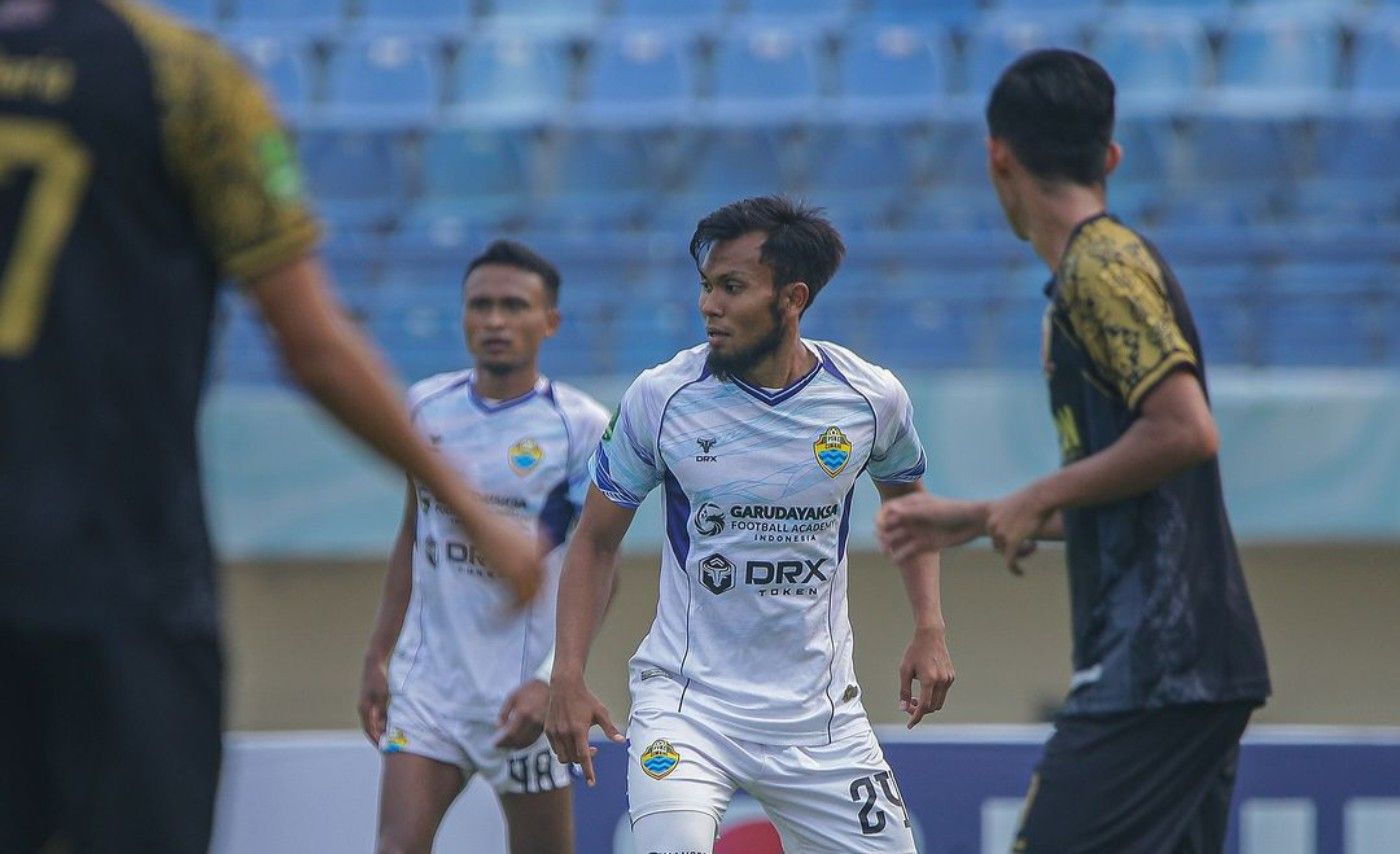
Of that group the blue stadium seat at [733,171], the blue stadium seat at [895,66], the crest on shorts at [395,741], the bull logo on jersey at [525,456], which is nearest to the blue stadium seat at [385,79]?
A: the blue stadium seat at [733,171]

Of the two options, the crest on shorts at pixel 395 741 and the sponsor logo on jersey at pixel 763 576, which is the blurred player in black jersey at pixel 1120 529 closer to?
the sponsor logo on jersey at pixel 763 576

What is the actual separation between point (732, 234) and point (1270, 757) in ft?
10.3

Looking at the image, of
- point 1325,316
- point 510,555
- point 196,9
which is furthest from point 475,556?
point 196,9

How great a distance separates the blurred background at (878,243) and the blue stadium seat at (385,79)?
0.02 metres

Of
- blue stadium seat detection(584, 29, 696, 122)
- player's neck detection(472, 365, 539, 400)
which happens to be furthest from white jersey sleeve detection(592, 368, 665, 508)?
blue stadium seat detection(584, 29, 696, 122)

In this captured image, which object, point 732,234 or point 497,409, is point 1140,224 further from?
point 732,234

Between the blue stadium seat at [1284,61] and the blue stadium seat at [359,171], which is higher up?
the blue stadium seat at [1284,61]

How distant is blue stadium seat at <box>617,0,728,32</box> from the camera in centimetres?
1327

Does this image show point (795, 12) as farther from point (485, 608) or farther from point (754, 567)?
point (754, 567)

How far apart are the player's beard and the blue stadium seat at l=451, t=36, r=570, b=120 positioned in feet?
26.9

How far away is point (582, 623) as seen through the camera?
488 centimetres

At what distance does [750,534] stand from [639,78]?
27.6 ft

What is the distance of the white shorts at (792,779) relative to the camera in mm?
4734

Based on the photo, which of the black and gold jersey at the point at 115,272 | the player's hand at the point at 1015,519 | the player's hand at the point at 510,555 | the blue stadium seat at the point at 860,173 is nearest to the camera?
the black and gold jersey at the point at 115,272
